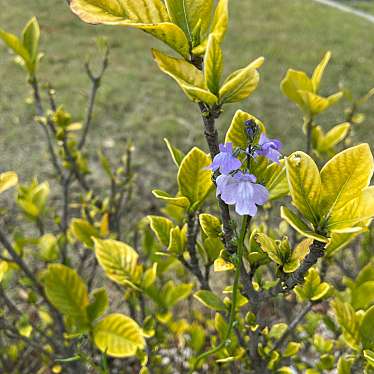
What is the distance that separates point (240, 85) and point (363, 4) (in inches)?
336

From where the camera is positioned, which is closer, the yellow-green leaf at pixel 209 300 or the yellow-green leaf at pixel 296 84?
the yellow-green leaf at pixel 209 300

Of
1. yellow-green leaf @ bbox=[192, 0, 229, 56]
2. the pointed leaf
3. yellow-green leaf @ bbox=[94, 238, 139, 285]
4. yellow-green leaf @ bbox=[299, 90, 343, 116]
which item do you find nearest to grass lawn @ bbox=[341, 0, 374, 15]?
yellow-green leaf @ bbox=[299, 90, 343, 116]

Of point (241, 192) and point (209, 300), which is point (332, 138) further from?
point (241, 192)

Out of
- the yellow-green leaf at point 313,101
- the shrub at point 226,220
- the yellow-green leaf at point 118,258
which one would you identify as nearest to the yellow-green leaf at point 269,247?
the shrub at point 226,220

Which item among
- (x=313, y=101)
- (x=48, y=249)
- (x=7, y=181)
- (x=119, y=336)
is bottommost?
(x=48, y=249)

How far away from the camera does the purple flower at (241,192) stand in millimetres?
610

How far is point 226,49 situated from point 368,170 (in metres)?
4.90

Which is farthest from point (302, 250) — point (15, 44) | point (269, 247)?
point (15, 44)

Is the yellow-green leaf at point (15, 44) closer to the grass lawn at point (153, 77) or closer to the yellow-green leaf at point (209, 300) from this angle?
the yellow-green leaf at point (209, 300)

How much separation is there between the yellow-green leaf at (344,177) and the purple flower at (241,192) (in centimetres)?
10

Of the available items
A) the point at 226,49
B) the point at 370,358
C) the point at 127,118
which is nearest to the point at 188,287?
the point at 370,358

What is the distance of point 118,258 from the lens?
107 cm

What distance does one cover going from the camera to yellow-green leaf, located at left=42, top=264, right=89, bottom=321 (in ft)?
3.72

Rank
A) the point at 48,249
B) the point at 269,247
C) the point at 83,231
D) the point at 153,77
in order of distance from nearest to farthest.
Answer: the point at 269,247, the point at 83,231, the point at 48,249, the point at 153,77
